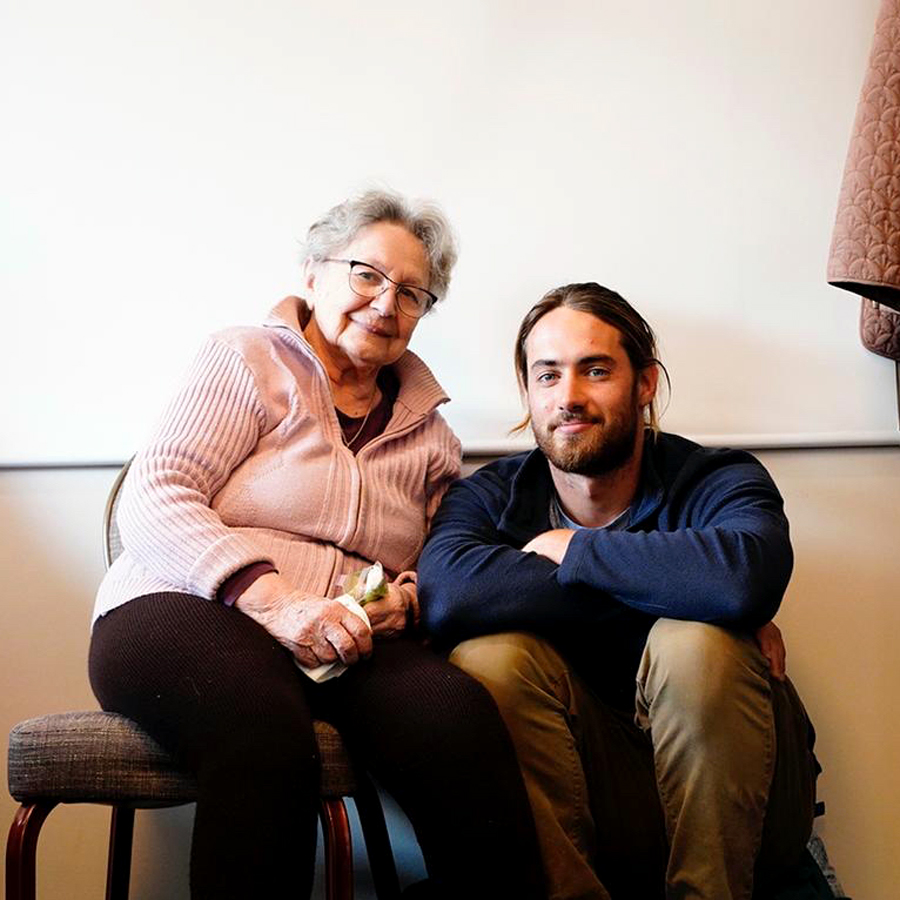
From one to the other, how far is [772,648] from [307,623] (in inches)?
22.3

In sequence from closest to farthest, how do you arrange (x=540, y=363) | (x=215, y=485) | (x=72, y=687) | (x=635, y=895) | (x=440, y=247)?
(x=635, y=895) → (x=215, y=485) → (x=540, y=363) → (x=440, y=247) → (x=72, y=687)

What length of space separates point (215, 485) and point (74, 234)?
0.67 metres

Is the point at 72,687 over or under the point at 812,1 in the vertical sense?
under

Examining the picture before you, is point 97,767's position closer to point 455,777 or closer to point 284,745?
point 284,745

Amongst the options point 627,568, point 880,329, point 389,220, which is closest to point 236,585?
point 627,568

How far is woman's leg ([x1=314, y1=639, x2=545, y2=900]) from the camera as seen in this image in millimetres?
1230

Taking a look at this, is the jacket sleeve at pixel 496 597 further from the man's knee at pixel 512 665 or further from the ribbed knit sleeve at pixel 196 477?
the ribbed knit sleeve at pixel 196 477

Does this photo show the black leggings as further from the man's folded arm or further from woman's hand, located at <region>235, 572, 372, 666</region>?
the man's folded arm

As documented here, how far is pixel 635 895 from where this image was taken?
4.61 feet

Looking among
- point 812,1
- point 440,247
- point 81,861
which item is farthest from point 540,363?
point 81,861

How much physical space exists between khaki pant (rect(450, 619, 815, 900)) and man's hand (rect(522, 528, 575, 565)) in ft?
0.37

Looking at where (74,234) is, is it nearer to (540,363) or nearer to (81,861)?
(540,363)

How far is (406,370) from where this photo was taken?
5.71ft

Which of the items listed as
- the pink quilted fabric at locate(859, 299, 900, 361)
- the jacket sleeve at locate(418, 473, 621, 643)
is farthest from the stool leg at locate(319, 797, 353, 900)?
the pink quilted fabric at locate(859, 299, 900, 361)
